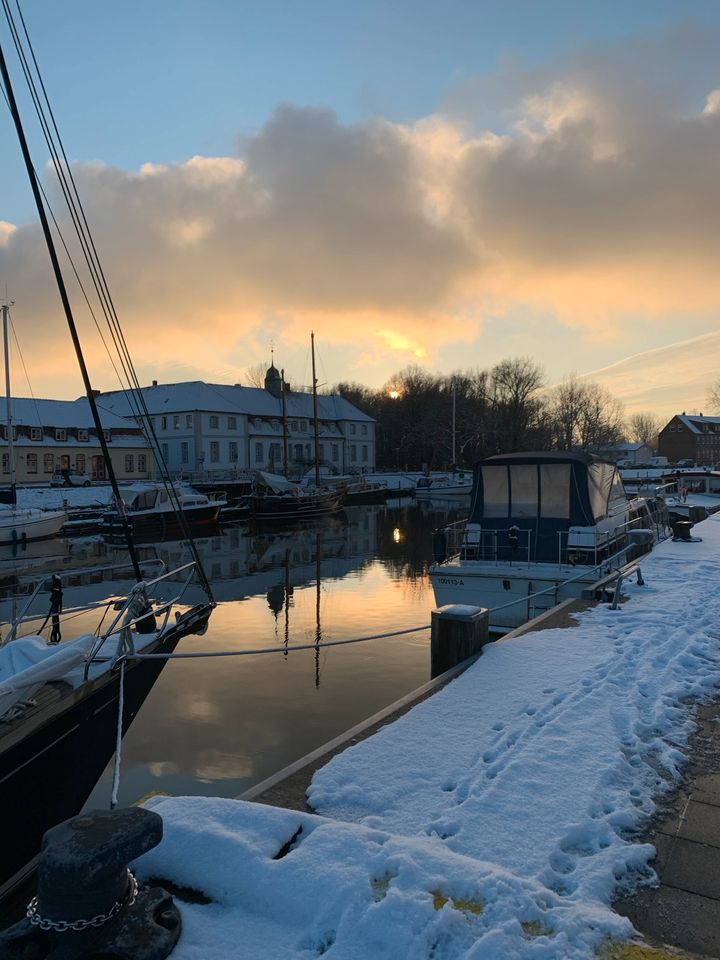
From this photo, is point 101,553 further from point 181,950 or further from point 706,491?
point 706,491

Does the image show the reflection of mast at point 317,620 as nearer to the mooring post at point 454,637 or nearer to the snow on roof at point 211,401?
the mooring post at point 454,637

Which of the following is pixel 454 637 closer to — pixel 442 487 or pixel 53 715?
pixel 53 715

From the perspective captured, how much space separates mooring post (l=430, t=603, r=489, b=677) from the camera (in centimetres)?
841

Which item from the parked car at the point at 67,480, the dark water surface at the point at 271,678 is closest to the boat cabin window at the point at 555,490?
the dark water surface at the point at 271,678

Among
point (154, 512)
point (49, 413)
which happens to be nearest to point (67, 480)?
point (49, 413)

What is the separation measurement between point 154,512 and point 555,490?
30.2 meters

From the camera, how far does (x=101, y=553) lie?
30562 mm

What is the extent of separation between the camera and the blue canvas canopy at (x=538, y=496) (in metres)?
15.4

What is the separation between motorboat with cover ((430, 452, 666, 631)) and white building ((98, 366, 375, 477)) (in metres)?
50.5

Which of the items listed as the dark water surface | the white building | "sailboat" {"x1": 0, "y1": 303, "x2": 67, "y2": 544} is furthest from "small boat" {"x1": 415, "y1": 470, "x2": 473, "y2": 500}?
the dark water surface

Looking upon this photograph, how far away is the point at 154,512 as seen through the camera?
4038 centimetres

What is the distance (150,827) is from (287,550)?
28677 mm

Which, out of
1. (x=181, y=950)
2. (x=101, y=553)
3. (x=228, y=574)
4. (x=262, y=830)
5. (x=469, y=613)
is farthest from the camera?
(x=101, y=553)

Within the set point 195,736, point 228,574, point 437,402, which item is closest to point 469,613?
point 195,736
